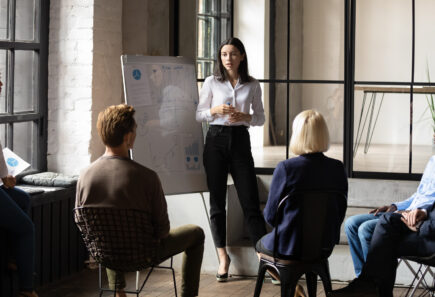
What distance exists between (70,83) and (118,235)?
238 cm

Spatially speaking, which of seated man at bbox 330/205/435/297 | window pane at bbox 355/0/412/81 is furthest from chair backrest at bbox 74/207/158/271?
window pane at bbox 355/0/412/81

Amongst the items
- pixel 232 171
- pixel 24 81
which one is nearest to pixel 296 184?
pixel 232 171

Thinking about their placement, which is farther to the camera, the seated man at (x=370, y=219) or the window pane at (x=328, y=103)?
the window pane at (x=328, y=103)

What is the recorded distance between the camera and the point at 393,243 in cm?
441

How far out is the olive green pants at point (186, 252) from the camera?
166 inches

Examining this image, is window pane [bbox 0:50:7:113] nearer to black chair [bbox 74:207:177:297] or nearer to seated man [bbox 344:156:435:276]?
black chair [bbox 74:207:177:297]

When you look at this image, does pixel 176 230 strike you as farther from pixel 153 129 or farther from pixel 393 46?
pixel 393 46

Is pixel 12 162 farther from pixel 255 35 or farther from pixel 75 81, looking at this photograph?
pixel 255 35

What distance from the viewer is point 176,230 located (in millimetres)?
4281

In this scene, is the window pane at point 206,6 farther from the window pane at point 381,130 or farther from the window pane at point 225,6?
the window pane at point 381,130

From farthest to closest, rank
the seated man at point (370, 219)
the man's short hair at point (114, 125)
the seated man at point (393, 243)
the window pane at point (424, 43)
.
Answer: the window pane at point (424, 43)
the seated man at point (370, 219)
the seated man at point (393, 243)
the man's short hair at point (114, 125)

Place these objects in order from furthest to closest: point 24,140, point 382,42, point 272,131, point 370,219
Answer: point 272,131, point 382,42, point 24,140, point 370,219

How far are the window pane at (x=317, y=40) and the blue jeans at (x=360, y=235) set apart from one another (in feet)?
6.87

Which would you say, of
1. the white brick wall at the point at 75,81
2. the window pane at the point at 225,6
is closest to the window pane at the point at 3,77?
the white brick wall at the point at 75,81
